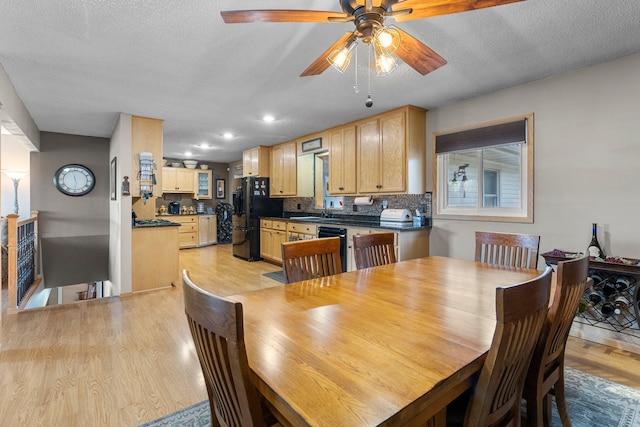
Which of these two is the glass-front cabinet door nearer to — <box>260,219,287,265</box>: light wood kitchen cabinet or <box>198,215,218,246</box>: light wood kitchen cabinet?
<box>198,215,218,246</box>: light wood kitchen cabinet

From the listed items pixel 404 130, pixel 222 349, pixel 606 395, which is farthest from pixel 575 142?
pixel 222 349

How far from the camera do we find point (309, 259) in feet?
6.59

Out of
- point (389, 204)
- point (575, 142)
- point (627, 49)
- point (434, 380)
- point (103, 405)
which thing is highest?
point (627, 49)

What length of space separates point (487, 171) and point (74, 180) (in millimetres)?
6473

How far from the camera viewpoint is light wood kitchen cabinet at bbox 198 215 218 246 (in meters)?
8.20

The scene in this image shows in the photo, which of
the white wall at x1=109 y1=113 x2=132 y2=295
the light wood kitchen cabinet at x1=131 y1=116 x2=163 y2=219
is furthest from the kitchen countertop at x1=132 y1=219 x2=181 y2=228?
the light wood kitchen cabinet at x1=131 y1=116 x2=163 y2=219

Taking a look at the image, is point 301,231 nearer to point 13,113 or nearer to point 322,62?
point 322,62

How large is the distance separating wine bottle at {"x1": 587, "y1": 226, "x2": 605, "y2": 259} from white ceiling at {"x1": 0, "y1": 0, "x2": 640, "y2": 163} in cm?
145

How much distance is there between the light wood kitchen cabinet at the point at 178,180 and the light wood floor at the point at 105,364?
15.9 feet

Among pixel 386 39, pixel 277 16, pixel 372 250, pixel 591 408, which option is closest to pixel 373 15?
pixel 386 39

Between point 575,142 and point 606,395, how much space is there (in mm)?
2099

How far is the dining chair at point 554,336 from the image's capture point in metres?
1.23

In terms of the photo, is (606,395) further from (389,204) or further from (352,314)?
(389,204)

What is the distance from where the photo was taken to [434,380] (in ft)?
2.67
